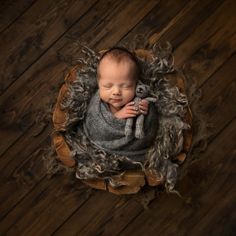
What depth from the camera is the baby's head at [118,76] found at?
4.19 feet

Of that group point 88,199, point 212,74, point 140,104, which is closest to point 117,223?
point 88,199

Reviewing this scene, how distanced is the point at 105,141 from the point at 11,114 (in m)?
0.40

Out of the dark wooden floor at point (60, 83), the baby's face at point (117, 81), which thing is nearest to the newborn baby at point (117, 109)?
the baby's face at point (117, 81)

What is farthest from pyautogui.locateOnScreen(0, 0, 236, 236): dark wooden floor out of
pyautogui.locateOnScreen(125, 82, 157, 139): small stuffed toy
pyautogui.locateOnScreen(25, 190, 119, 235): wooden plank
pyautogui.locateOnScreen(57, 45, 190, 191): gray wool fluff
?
pyautogui.locateOnScreen(125, 82, 157, 139): small stuffed toy

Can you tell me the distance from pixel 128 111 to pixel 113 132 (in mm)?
86

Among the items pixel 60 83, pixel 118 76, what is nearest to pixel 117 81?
pixel 118 76

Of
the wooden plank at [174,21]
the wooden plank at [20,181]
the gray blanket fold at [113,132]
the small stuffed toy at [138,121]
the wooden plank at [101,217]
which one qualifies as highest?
the wooden plank at [174,21]

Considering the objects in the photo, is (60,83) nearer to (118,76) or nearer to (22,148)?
(22,148)

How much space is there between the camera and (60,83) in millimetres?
1609

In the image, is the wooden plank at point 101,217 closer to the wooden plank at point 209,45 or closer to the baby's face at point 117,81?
the baby's face at point 117,81

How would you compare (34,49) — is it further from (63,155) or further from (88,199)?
(88,199)

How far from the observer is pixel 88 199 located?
154 cm

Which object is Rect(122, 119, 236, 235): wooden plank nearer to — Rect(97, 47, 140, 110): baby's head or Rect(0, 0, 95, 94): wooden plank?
Rect(97, 47, 140, 110): baby's head

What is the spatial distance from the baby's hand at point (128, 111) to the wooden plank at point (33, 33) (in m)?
0.47
